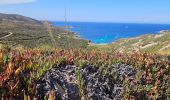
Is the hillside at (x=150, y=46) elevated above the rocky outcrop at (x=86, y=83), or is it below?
below

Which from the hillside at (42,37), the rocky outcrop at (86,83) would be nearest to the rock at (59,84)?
the rocky outcrop at (86,83)

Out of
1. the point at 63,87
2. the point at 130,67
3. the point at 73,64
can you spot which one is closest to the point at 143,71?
the point at 130,67

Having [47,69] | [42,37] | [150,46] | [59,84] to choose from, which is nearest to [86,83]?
[59,84]

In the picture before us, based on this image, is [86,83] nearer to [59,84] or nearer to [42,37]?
[59,84]

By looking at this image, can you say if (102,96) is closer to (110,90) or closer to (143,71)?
(110,90)

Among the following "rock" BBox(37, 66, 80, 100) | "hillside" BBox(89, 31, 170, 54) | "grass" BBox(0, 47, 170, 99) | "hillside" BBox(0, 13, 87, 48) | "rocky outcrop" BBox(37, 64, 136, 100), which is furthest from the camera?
"hillside" BBox(89, 31, 170, 54)

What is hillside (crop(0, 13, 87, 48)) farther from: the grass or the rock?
the rock

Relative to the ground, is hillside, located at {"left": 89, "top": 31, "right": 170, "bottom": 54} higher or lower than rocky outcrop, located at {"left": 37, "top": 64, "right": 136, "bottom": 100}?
lower

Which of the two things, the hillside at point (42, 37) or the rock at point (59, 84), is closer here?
the rock at point (59, 84)

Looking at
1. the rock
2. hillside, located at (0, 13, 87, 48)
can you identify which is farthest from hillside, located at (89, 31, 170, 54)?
the rock

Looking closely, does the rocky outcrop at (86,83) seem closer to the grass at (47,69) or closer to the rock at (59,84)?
the rock at (59,84)

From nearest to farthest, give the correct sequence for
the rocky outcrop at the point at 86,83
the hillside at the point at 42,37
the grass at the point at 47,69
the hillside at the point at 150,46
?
the grass at the point at 47,69, the rocky outcrop at the point at 86,83, the hillside at the point at 42,37, the hillside at the point at 150,46

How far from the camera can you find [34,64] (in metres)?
6.82

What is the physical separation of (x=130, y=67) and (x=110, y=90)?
1329 millimetres
